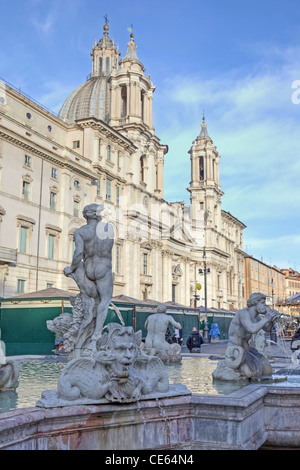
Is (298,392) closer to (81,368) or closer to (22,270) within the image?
(81,368)

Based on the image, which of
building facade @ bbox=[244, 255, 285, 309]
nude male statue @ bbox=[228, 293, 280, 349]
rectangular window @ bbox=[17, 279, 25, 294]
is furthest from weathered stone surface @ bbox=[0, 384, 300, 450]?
building facade @ bbox=[244, 255, 285, 309]

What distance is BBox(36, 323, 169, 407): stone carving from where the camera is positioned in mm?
3828

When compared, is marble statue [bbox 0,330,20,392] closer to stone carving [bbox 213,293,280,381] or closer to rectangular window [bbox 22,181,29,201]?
stone carving [bbox 213,293,280,381]

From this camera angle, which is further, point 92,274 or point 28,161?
point 28,161

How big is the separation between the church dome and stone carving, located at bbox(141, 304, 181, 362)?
4264cm

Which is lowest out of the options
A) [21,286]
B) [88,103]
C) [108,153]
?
[21,286]

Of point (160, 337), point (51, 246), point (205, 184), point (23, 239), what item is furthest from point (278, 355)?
point (205, 184)

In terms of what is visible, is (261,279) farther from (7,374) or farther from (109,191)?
(7,374)

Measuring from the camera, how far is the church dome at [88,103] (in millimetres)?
51094

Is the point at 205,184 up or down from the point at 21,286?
up

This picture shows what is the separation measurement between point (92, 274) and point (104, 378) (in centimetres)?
282

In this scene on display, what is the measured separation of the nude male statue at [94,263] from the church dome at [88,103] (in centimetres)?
4490

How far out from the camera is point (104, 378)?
3902 millimetres

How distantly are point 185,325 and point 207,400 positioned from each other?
2274 centimetres
